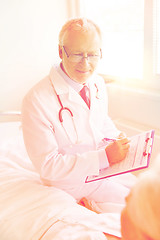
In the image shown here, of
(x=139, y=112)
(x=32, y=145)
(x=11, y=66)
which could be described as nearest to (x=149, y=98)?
(x=139, y=112)

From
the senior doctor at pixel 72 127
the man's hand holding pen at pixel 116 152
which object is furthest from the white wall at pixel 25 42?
the man's hand holding pen at pixel 116 152

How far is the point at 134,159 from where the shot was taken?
1271mm

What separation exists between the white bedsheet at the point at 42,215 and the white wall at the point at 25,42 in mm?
1394

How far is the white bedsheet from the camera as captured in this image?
105 centimetres

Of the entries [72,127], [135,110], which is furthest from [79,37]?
[135,110]

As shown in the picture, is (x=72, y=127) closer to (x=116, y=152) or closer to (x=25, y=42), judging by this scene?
(x=116, y=152)

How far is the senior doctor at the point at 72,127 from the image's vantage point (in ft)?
4.42

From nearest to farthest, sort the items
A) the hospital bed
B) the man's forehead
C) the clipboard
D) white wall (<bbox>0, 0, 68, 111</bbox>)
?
the hospital bed
the clipboard
the man's forehead
white wall (<bbox>0, 0, 68, 111</bbox>)

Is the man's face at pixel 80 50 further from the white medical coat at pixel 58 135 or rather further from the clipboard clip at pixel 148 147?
the clipboard clip at pixel 148 147

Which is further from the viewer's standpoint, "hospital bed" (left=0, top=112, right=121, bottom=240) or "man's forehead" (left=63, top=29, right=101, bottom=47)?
"man's forehead" (left=63, top=29, right=101, bottom=47)

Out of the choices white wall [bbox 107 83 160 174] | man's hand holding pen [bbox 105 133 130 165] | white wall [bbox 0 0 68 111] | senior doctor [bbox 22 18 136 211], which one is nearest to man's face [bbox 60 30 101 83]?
senior doctor [bbox 22 18 136 211]

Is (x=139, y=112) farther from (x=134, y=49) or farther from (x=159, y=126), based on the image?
(x=134, y=49)

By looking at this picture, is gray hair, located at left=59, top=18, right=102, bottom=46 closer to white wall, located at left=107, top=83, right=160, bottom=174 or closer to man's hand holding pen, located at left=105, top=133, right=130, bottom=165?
man's hand holding pen, located at left=105, top=133, right=130, bottom=165

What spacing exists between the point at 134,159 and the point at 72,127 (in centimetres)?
35
